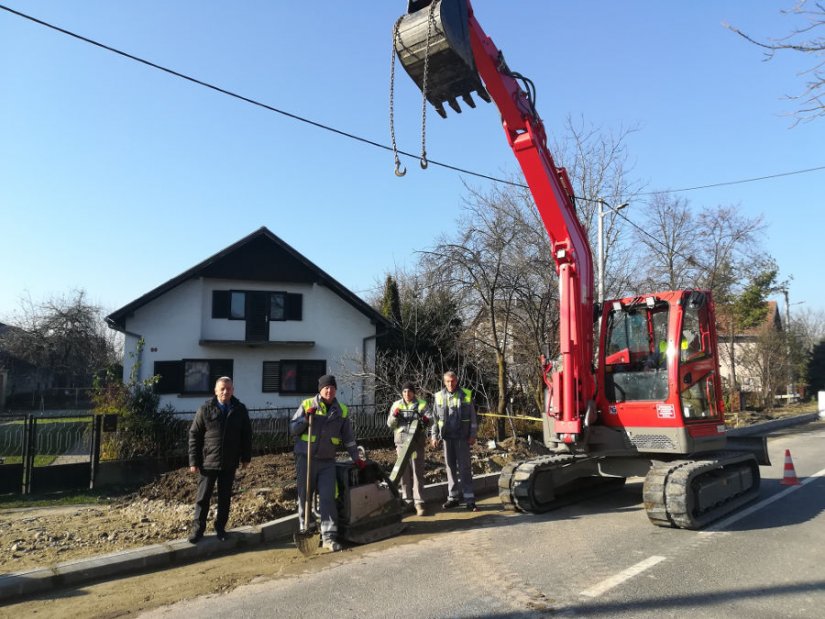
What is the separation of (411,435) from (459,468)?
1.01m

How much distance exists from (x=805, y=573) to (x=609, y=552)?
1656 mm

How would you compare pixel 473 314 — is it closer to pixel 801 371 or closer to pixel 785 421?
pixel 785 421

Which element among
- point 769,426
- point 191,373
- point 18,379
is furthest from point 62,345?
point 769,426

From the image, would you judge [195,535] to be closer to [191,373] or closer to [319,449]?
[319,449]

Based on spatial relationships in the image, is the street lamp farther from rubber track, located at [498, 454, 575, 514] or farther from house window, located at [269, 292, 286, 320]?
house window, located at [269, 292, 286, 320]

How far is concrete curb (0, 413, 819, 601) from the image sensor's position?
5.06 metres

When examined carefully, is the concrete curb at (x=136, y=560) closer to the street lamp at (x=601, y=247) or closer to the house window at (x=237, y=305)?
the street lamp at (x=601, y=247)

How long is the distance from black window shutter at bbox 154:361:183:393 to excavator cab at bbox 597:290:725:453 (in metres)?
17.0

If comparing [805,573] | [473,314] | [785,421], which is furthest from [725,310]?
[805,573]

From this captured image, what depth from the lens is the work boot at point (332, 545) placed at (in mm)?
6152

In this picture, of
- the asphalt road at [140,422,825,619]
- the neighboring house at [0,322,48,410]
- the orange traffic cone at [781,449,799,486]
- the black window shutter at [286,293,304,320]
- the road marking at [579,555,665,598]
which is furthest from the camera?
the neighboring house at [0,322,48,410]

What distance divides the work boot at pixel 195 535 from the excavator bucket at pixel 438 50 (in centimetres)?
532

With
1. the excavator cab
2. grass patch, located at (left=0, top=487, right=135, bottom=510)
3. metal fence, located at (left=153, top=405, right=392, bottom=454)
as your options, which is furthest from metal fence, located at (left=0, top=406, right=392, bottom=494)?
the excavator cab

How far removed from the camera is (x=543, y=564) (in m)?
5.56
